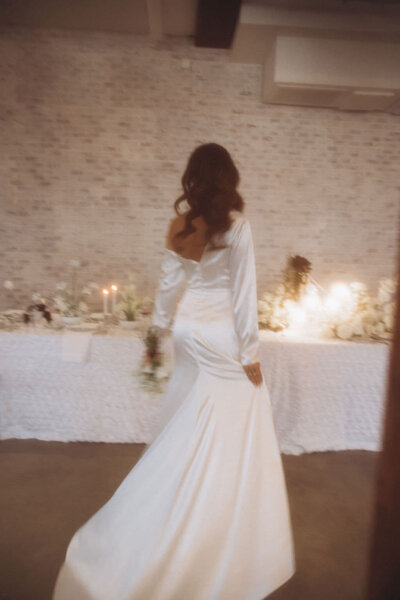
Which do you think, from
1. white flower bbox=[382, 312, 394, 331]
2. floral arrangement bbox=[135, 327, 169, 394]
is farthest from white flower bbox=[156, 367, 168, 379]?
white flower bbox=[382, 312, 394, 331]

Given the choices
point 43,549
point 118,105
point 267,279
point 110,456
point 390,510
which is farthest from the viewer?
point 267,279

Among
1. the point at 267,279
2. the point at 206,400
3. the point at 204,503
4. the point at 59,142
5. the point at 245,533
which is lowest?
the point at 245,533

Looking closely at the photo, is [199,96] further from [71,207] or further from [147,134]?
[71,207]

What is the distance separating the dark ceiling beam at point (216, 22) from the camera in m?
4.17

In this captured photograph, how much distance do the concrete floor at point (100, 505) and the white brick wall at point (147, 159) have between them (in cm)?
246

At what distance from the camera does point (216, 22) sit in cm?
448

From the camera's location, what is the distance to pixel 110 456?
3459mm

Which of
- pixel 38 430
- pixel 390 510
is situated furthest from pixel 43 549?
pixel 390 510

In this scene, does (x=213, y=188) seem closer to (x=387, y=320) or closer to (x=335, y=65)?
(x=387, y=320)

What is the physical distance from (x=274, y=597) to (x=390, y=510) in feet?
4.84

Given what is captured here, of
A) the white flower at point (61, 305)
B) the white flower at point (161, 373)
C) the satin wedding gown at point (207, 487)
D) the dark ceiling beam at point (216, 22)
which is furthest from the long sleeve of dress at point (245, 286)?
Answer: the dark ceiling beam at point (216, 22)

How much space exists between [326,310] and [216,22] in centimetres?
304

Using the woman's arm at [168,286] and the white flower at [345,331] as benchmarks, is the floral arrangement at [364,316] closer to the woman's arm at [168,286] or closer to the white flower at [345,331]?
the white flower at [345,331]

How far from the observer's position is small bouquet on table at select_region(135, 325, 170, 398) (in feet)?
7.55
